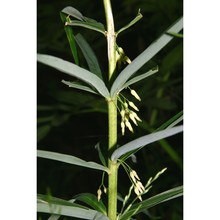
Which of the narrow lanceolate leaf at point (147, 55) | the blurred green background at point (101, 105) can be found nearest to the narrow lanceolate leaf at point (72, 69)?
the narrow lanceolate leaf at point (147, 55)

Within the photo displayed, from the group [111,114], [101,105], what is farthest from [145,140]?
[101,105]

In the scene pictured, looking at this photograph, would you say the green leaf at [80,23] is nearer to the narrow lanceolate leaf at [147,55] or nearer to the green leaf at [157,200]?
the narrow lanceolate leaf at [147,55]

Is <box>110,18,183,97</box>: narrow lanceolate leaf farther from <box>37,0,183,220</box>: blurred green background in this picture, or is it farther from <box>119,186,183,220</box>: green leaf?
<box>37,0,183,220</box>: blurred green background

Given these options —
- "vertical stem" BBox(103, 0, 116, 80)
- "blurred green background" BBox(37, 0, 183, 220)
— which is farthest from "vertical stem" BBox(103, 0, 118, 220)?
"blurred green background" BBox(37, 0, 183, 220)

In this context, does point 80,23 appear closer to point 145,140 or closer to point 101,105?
point 145,140
